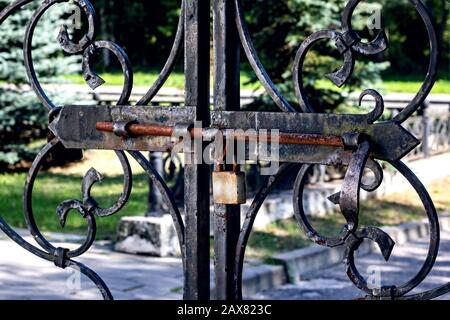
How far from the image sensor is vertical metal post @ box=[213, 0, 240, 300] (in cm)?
158

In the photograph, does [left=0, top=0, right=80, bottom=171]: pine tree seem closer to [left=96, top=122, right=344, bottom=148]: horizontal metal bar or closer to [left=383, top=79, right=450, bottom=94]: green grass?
[left=96, top=122, right=344, bottom=148]: horizontal metal bar

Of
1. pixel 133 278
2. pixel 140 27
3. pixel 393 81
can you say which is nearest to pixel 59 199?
pixel 133 278

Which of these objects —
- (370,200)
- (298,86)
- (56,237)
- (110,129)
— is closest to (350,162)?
(298,86)

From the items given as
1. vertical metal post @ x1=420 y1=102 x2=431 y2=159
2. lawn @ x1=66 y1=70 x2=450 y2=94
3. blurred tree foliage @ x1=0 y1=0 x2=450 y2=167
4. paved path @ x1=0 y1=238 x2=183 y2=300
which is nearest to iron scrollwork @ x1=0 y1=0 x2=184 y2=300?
paved path @ x1=0 y1=238 x2=183 y2=300

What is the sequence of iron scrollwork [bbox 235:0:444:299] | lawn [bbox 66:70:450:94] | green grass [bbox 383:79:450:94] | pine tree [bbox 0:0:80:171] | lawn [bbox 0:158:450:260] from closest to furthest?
iron scrollwork [bbox 235:0:444:299], lawn [bbox 0:158:450:260], pine tree [bbox 0:0:80:171], lawn [bbox 66:70:450:94], green grass [bbox 383:79:450:94]

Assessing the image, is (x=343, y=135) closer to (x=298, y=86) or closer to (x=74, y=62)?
(x=298, y=86)

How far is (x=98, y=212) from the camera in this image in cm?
172

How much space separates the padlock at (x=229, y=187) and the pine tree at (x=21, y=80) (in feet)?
34.8

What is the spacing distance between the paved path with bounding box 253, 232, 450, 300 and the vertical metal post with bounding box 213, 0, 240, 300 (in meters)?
4.78

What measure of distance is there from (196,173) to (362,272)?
593cm

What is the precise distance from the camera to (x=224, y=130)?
1.54 meters

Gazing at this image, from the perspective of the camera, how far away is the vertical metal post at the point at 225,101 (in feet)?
5.20

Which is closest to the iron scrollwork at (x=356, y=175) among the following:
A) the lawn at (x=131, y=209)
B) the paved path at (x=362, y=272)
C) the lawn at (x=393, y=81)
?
the paved path at (x=362, y=272)

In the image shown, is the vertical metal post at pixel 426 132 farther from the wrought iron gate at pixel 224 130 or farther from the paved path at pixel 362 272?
the wrought iron gate at pixel 224 130
